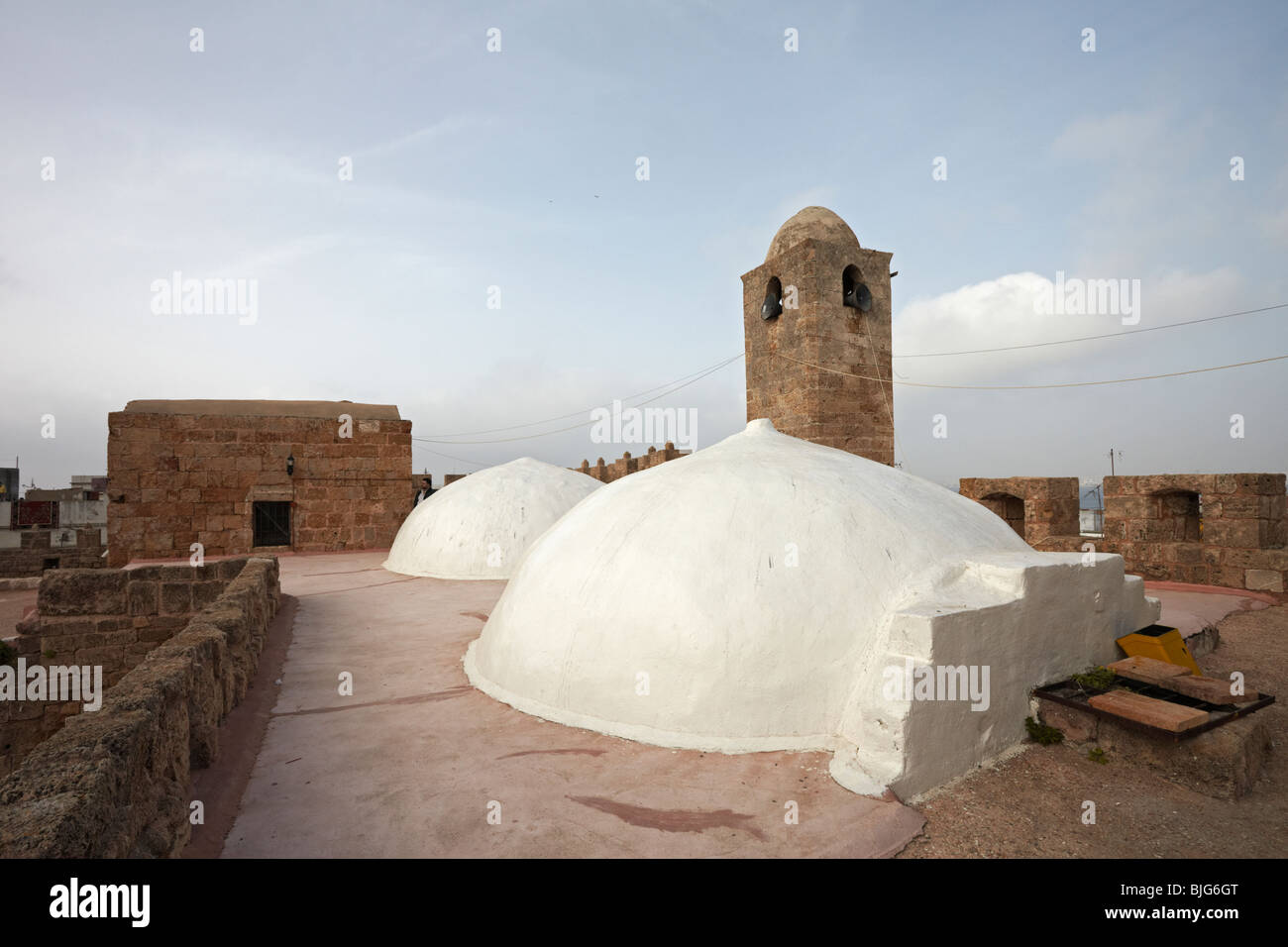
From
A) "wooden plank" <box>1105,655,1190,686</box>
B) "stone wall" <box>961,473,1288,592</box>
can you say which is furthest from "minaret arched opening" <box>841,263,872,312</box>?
"wooden plank" <box>1105,655,1190,686</box>

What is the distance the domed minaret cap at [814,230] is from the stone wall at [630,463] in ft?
17.6

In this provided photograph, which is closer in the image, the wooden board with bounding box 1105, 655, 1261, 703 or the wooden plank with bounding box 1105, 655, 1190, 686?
the wooden board with bounding box 1105, 655, 1261, 703

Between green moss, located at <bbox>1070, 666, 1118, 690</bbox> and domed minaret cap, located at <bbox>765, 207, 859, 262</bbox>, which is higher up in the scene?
domed minaret cap, located at <bbox>765, 207, 859, 262</bbox>

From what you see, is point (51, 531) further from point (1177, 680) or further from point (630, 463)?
point (1177, 680)

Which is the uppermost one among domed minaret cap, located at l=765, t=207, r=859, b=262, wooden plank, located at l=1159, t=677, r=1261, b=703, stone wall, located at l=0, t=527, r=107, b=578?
domed minaret cap, located at l=765, t=207, r=859, b=262

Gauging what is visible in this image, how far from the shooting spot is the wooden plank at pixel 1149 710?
12.2 feet

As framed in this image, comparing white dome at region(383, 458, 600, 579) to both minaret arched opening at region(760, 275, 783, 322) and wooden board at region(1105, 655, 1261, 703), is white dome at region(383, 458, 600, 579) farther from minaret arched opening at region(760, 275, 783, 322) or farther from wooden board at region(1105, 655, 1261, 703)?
wooden board at region(1105, 655, 1261, 703)

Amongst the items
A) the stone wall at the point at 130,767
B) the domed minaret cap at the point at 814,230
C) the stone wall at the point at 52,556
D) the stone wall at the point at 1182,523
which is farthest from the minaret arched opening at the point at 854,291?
the stone wall at the point at 52,556

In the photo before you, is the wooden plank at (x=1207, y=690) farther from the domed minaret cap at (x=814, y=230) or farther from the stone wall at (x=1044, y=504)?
the domed minaret cap at (x=814, y=230)

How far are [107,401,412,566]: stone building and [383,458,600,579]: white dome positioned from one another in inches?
127

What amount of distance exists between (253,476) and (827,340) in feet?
44.5

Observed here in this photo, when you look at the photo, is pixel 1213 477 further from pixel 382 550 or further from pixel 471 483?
pixel 382 550

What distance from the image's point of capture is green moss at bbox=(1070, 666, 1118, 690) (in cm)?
439
